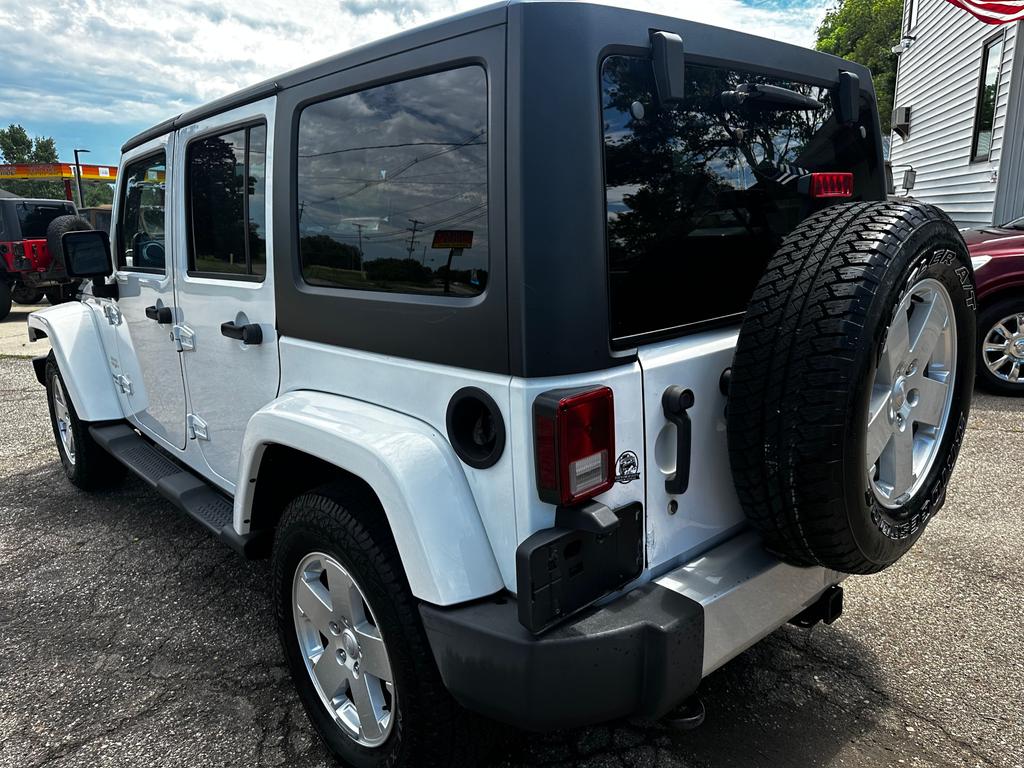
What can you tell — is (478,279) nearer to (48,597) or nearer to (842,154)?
(842,154)

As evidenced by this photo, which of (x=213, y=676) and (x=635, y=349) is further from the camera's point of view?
(x=213, y=676)

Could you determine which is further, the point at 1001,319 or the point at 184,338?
the point at 1001,319

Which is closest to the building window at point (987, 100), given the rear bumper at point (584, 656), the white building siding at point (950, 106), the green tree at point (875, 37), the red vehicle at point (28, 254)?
the white building siding at point (950, 106)

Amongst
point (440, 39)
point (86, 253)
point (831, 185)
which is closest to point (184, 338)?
point (86, 253)

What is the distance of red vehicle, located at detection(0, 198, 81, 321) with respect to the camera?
531 inches

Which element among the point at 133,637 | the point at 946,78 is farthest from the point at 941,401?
the point at 946,78

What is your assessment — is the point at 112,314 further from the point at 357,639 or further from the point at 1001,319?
the point at 1001,319

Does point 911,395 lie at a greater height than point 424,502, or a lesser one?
greater

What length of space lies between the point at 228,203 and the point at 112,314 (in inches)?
62.5

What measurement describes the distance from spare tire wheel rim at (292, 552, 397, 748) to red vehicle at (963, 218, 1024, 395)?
5640mm

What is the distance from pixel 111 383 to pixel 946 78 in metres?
13.2

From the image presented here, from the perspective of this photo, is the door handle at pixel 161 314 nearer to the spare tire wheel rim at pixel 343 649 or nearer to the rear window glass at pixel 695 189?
the spare tire wheel rim at pixel 343 649

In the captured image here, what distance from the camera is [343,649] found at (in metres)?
Answer: 2.17

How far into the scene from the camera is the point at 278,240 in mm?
2336
